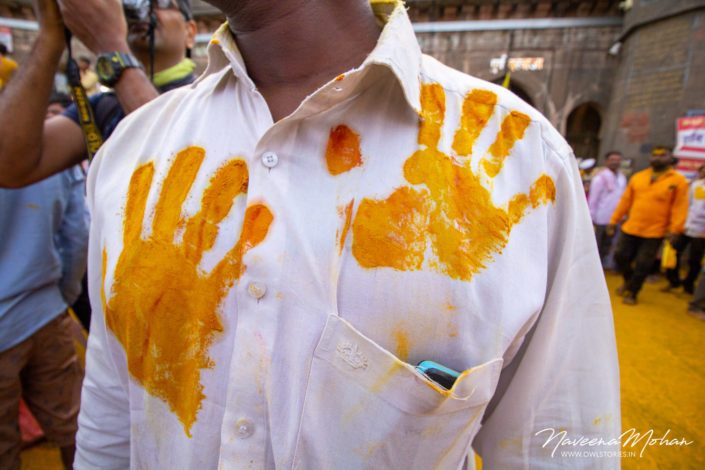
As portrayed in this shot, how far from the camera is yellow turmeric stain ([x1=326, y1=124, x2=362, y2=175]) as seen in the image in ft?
2.36

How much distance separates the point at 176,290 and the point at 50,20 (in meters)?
1.17

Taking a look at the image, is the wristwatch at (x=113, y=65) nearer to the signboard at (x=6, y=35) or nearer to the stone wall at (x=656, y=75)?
Answer: the stone wall at (x=656, y=75)

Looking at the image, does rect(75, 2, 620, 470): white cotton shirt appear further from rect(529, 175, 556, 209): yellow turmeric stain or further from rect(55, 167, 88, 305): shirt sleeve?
rect(55, 167, 88, 305): shirt sleeve

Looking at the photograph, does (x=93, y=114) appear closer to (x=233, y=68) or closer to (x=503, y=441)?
(x=233, y=68)

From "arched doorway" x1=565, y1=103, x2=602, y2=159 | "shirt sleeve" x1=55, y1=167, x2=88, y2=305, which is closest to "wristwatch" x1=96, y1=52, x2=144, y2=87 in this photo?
"shirt sleeve" x1=55, y1=167, x2=88, y2=305

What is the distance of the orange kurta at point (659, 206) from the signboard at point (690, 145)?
3.71 m

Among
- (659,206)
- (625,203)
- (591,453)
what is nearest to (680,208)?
(659,206)

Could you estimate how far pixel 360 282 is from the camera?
2.19 feet

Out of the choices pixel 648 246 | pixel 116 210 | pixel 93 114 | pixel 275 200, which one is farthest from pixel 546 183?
pixel 648 246

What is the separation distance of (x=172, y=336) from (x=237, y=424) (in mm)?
220

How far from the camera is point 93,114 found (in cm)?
141

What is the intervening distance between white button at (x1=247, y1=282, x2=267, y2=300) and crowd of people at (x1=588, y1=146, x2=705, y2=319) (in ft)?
18.3

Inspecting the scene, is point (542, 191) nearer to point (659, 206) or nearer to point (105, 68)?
point (105, 68)

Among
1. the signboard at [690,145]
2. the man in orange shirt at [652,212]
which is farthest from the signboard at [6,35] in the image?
the signboard at [690,145]
